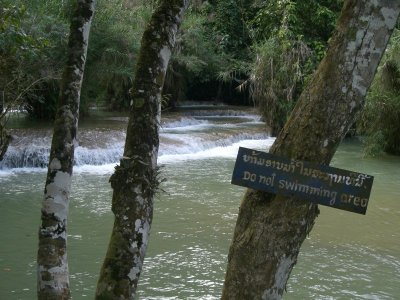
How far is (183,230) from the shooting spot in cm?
834

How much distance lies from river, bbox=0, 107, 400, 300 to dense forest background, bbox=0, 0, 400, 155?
168cm

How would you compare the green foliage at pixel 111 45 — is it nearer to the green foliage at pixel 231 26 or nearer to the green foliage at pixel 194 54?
the green foliage at pixel 194 54

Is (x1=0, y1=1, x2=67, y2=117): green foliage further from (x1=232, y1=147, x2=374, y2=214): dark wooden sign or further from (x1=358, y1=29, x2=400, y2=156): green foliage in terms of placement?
(x1=358, y1=29, x2=400, y2=156): green foliage

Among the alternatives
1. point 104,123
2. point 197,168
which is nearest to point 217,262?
point 197,168

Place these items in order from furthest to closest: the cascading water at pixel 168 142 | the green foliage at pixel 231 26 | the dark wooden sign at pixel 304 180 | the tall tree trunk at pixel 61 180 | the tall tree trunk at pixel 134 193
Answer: the green foliage at pixel 231 26 → the cascading water at pixel 168 142 → the tall tree trunk at pixel 61 180 → the tall tree trunk at pixel 134 193 → the dark wooden sign at pixel 304 180

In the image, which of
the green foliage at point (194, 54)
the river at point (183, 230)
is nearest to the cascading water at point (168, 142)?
the river at point (183, 230)

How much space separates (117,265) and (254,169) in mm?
846

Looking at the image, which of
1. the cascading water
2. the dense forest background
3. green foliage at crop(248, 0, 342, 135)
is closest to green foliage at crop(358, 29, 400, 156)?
the dense forest background

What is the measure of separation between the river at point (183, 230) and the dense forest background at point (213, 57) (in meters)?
1.68

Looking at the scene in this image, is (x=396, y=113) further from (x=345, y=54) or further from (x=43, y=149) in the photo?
(x=345, y=54)

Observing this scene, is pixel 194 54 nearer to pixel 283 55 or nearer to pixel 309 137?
pixel 283 55

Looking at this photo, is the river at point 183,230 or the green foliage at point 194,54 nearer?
the river at point 183,230

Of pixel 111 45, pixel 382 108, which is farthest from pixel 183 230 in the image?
pixel 111 45

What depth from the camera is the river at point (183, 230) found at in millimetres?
6227
